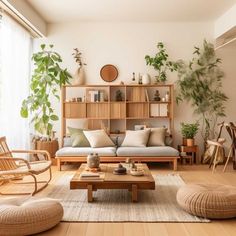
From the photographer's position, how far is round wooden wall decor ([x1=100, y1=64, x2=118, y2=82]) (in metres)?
7.84

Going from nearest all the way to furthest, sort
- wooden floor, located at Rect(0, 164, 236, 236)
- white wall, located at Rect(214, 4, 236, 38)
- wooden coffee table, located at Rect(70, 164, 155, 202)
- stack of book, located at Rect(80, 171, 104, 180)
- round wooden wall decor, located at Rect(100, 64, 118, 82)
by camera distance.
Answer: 1. wooden floor, located at Rect(0, 164, 236, 236)
2. wooden coffee table, located at Rect(70, 164, 155, 202)
3. stack of book, located at Rect(80, 171, 104, 180)
4. white wall, located at Rect(214, 4, 236, 38)
5. round wooden wall decor, located at Rect(100, 64, 118, 82)

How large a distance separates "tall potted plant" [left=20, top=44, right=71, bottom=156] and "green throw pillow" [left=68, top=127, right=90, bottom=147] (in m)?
0.42

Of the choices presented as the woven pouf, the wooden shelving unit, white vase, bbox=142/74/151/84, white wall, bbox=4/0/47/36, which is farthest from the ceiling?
the woven pouf

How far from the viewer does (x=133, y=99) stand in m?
7.65

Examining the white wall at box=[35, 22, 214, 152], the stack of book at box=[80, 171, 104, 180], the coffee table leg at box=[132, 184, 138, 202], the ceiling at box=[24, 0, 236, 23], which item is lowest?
the coffee table leg at box=[132, 184, 138, 202]

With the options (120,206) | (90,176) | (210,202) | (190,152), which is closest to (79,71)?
(190,152)

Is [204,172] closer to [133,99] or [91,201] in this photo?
[133,99]

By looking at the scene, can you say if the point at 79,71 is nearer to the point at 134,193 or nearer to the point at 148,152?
the point at 148,152

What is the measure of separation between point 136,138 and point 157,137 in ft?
1.40

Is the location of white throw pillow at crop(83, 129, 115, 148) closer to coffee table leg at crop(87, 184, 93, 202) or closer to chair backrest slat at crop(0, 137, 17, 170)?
chair backrest slat at crop(0, 137, 17, 170)

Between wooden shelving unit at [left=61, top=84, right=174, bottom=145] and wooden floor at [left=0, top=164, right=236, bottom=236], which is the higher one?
wooden shelving unit at [left=61, top=84, right=174, bottom=145]

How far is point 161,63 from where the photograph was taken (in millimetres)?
7621

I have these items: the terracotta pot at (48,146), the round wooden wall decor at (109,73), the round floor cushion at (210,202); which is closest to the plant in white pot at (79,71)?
the round wooden wall decor at (109,73)

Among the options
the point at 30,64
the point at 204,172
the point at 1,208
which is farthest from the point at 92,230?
the point at 30,64
